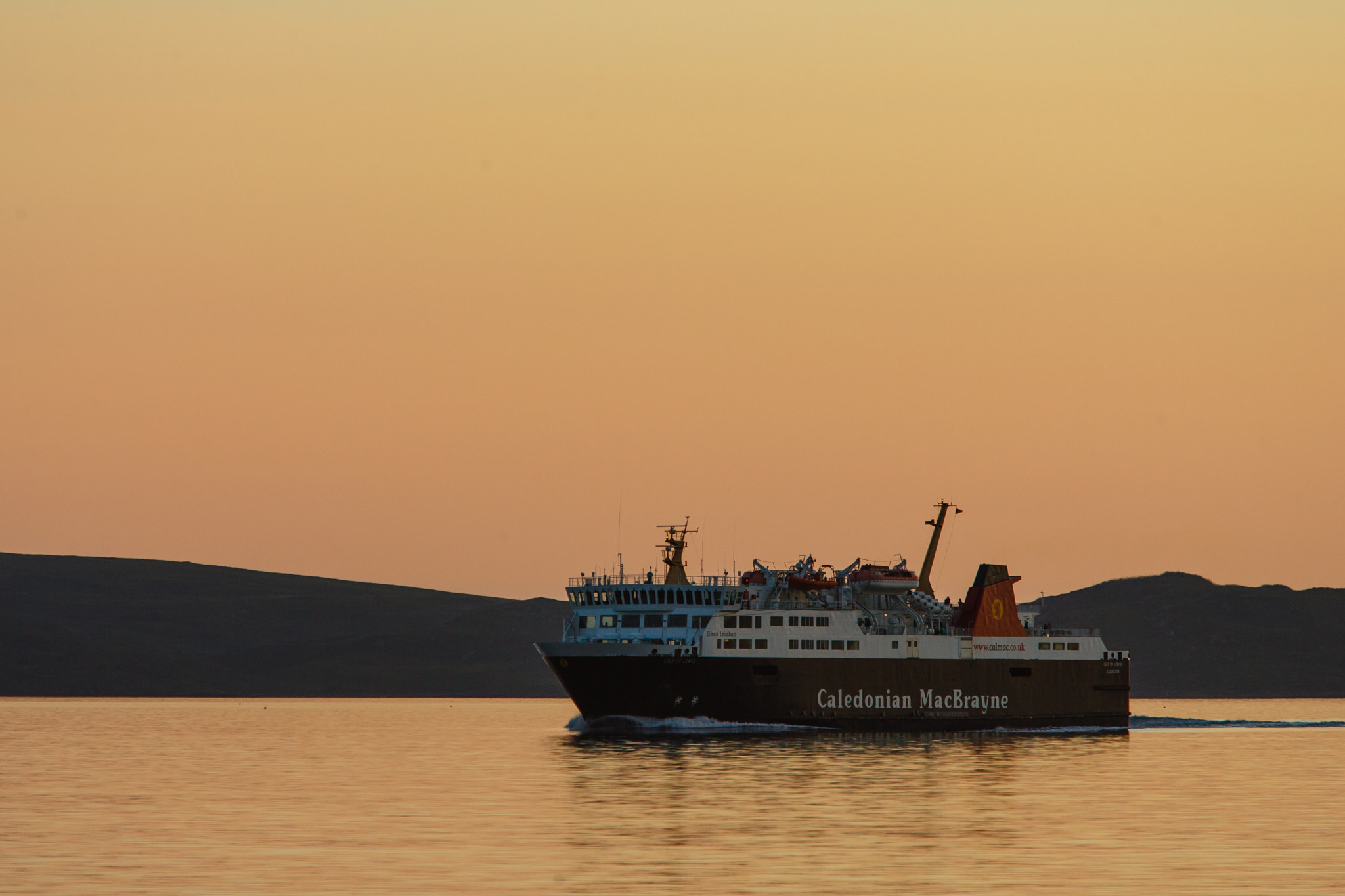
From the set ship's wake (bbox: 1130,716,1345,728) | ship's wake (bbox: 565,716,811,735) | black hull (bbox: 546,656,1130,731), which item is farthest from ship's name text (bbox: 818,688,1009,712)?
ship's wake (bbox: 1130,716,1345,728)

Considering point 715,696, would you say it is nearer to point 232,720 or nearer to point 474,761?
point 474,761

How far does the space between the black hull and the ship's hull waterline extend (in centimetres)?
Answer: 5

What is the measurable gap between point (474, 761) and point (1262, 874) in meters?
51.4

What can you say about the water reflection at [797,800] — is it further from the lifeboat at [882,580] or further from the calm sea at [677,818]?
the lifeboat at [882,580]

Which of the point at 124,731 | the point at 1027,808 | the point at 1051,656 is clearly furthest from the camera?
the point at 124,731

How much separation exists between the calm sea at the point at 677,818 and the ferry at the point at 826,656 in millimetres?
3421

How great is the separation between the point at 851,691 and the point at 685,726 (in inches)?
443

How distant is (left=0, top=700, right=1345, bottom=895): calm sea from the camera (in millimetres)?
45562

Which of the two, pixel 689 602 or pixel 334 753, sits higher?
pixel 689 602

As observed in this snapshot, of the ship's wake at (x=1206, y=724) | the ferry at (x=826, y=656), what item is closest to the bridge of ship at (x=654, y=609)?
the ferry at (x=826, y=656)

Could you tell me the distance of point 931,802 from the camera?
65.9m

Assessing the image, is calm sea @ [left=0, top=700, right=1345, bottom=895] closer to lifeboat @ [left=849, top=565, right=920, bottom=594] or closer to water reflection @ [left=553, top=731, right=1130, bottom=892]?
water reflection @ [left=553, top=731, right=1130, bottom=892]

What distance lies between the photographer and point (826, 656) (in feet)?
363

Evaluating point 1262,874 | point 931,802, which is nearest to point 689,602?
point 931,802
